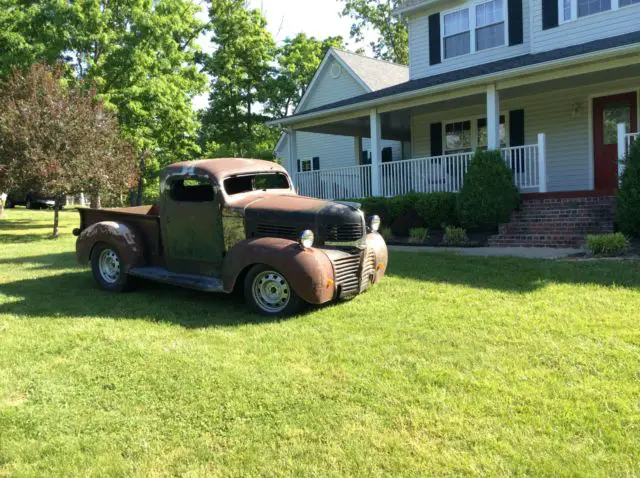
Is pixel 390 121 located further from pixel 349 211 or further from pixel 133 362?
pixel 133 362

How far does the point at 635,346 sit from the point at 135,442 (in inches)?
150

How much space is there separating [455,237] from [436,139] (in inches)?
236

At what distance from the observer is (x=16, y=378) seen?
4039 millimetres

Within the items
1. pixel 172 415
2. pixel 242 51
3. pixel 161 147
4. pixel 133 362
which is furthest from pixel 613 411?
pixel 242 51

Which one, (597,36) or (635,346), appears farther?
(597,36)

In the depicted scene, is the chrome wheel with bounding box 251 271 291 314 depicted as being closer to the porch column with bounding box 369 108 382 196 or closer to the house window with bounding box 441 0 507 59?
the porch column with bounding box 369 108 382 196

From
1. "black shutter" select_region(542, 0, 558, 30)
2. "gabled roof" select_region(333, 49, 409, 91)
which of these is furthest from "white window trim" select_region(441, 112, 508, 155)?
Answer: "gabled roof" select_region(333, 49, 409, 91)

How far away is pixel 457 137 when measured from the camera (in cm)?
1630

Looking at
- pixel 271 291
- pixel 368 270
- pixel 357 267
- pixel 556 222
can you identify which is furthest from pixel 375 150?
pixel 271 291

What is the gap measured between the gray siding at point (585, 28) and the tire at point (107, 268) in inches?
467

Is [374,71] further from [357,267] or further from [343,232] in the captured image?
[357,267]

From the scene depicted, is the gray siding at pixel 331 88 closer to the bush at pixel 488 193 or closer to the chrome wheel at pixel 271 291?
the bush at pixel 488 193

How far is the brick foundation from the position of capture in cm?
1009

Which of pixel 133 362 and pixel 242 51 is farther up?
pixel 242 51
